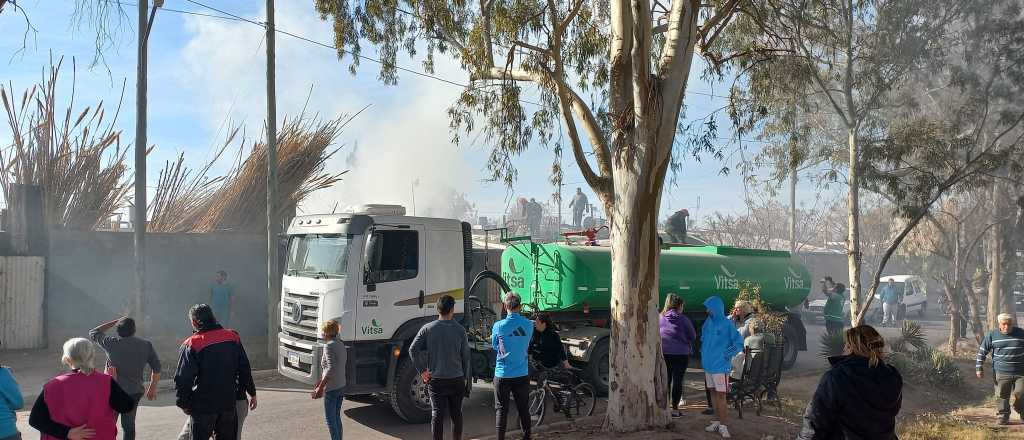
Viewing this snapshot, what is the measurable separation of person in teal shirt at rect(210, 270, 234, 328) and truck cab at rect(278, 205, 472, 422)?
5.24 metres

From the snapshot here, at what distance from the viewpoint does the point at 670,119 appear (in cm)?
816

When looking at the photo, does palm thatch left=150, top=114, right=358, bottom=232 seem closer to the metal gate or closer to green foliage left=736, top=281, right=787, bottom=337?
the metal gate

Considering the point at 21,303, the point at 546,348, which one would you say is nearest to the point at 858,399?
the point at 546,348

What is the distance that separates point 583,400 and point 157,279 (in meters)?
9.64

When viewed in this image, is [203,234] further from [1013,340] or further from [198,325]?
[1013,340]

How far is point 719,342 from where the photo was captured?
874cm

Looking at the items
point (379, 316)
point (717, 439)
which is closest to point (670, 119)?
point (717, 439)

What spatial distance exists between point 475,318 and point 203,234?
732 centimetres

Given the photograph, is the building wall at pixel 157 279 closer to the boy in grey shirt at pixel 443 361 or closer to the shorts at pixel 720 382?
the boy in grey shirt at pixel 443 361

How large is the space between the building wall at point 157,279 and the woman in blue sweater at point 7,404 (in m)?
7.88

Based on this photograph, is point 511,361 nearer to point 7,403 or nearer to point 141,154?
point 7,403

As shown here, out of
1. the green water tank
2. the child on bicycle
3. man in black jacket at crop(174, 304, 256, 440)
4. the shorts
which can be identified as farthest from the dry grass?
man in black jacket at crop(174, 304, 256, 440)

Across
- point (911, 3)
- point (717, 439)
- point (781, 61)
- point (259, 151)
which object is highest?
point (911, 3)

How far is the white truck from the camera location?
28.5ft
